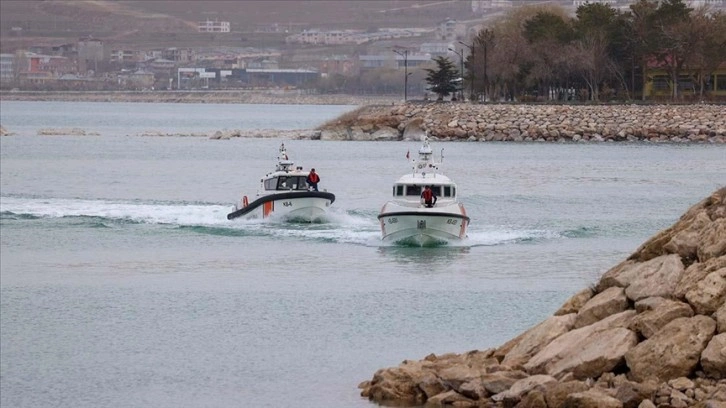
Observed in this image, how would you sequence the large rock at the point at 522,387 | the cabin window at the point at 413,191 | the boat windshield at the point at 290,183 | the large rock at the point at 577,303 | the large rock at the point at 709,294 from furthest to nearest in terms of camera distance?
1. the boat windshield at the point at 290,183
2. the cabin window at the point at 413,191
3. the large rock at the point at 577,303
4. the large rock at the point at 522,387
5. the large rock at the point at 709,294

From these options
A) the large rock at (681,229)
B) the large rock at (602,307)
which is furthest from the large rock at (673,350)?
the large rock at (681,229)

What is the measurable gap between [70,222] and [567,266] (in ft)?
53.2

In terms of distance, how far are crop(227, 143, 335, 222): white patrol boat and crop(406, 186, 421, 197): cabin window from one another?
4819mm

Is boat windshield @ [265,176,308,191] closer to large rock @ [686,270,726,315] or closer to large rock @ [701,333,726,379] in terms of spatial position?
large rock @ [686,270,726,315]

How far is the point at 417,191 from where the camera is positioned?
37469 millimetres

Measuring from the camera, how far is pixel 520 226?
4344cm

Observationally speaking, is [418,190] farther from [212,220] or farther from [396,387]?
[396,387]

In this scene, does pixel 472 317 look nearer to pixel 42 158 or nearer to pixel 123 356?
pixel 123 356

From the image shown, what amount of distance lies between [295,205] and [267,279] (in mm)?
10001

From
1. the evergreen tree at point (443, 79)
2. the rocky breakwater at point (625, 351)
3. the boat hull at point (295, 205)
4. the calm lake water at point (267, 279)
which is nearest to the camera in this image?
the rocky breakwater at point (625, 351)

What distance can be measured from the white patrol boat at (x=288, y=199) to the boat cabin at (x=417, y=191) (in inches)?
184

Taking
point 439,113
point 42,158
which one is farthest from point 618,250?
point 439,113

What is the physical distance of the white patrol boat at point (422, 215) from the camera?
3647cm

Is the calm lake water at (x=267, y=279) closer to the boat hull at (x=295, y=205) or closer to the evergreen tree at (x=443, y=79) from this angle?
the boat hull at (x=295, y=205)
